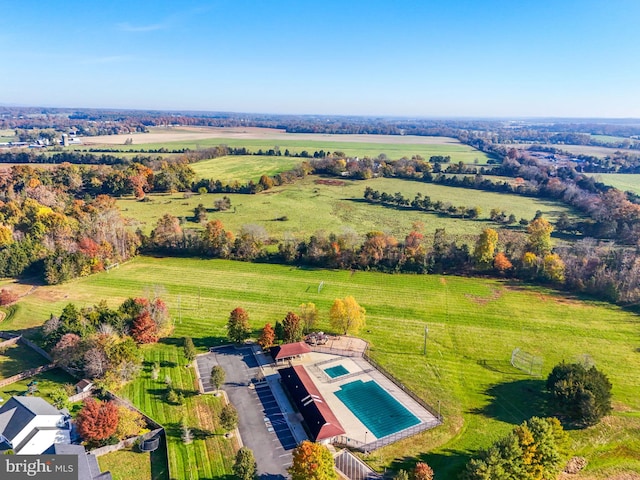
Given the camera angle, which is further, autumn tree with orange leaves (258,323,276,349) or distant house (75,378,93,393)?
autumn tree with orange leaves (258,323,276,349)

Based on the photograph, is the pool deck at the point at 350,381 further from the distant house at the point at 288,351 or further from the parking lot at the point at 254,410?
the parking lot at the point at 254,410

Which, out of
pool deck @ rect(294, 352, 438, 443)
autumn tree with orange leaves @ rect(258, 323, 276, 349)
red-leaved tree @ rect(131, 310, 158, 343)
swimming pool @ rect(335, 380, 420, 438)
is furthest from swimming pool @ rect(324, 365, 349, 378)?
red-leaved tree @ rect(131, 310, 158, 343)

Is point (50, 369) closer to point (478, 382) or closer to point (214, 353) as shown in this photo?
point (214, 353)

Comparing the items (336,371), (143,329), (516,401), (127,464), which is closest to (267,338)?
(336,371)

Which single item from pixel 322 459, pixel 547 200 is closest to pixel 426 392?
pixel 322 459

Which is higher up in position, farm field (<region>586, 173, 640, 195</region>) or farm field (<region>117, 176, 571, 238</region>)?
farm field (<region>586, 173, 640, 195</region>)

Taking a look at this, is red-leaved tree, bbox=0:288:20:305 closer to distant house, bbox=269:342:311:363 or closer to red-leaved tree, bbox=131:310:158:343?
red-leaved tree, bbox=131:310:158:343
